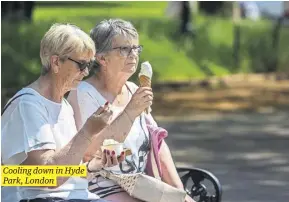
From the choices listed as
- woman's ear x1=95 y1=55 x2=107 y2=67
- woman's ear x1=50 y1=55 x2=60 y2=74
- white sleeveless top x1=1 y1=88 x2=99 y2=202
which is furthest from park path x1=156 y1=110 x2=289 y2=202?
woman's ear x1=50 y1=55 x2=60 y2=74

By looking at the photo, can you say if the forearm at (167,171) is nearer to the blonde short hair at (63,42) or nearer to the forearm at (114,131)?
the forearm at (114,131)

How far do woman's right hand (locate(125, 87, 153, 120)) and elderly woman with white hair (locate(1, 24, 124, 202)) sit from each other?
22 cm

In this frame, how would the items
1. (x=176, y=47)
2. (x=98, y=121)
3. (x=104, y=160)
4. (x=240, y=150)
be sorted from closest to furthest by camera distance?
(x=98, y=121), (x=104, y=160), (x=240, y=150), (x=176, y=47)

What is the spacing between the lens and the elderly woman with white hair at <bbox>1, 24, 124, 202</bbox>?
11.9 ft

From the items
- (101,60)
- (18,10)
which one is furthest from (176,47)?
(101,60)

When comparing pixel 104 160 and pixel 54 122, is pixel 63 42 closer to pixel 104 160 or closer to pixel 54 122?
pixel 54 122

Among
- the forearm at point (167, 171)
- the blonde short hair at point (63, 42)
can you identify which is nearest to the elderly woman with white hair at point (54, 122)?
the blonde short hair at point (63, 42)

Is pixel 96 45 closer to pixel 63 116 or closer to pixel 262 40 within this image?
pixel 63 116

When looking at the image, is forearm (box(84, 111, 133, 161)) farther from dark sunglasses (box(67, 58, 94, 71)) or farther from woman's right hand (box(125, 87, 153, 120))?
dark sunglasses (box(67, 58, 94, 71))

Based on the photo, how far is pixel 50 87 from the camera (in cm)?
382

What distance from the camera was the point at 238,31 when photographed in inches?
786

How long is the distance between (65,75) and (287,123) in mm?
9489

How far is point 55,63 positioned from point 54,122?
9.7 inches

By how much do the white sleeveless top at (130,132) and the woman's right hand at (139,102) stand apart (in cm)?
19
